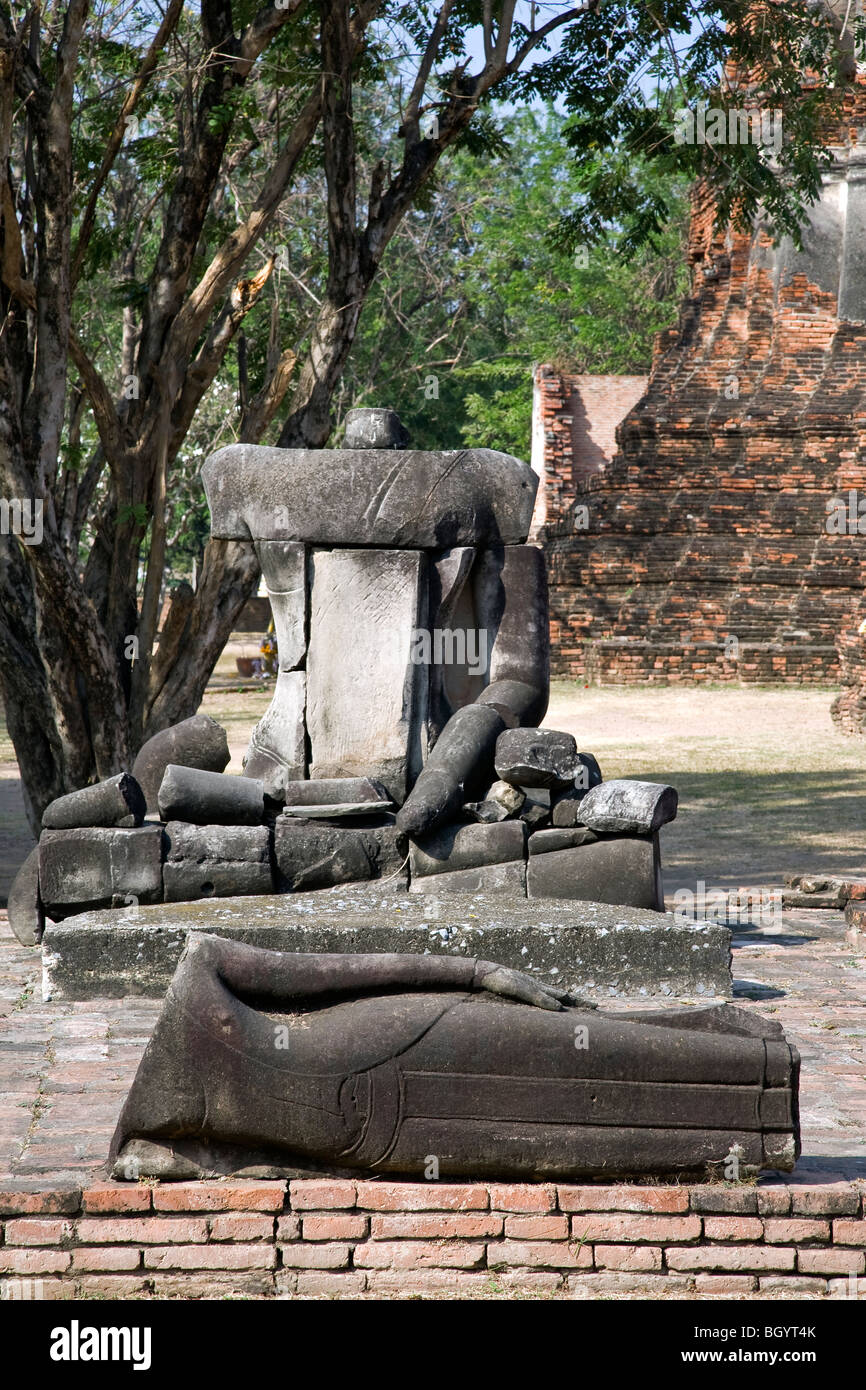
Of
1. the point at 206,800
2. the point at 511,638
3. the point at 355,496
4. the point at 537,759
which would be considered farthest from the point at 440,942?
the point at 355,496

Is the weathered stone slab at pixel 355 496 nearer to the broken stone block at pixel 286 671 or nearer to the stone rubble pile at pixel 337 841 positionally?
the broken stone block at pixel 286 671

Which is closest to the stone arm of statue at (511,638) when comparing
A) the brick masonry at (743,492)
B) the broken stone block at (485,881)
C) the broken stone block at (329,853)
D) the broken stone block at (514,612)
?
the broken stone block at (514,612)

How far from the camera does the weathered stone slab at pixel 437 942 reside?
15.7 ft

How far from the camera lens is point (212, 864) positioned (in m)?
5.23

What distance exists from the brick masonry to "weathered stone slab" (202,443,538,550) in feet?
47.8

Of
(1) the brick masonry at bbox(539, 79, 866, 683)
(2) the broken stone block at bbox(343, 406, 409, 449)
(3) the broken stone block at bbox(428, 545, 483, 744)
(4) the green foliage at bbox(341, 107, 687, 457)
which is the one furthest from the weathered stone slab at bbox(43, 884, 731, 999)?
(4) the green foliage at bbox(341, 107, 687, 457)

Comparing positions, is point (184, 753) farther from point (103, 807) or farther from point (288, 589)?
point (288, 589)

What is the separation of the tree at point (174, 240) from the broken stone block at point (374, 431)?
2.16 m

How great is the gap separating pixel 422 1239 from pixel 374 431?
3.48m

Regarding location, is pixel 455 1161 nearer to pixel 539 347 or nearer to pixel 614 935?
pixel 614 935

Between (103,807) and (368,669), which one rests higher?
A: (368,669)

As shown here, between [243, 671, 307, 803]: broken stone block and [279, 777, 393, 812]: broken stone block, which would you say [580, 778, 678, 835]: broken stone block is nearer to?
[279, 777, 393, 812]: broken stone block
